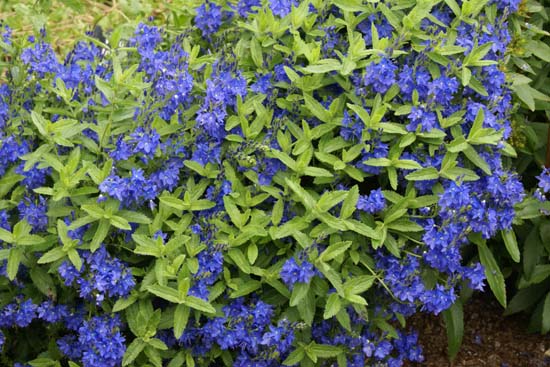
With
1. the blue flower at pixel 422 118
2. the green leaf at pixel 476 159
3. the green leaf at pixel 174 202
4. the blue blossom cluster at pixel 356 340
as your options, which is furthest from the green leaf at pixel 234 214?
the green leaf at pixel 476 159

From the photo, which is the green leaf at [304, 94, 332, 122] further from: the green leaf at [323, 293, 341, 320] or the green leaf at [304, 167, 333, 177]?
the green leaf at [323, 293, 341, 320]

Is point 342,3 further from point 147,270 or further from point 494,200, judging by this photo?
point 147,270

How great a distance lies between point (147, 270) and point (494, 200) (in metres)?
1.30

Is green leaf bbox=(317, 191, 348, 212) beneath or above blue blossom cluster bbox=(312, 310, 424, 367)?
above

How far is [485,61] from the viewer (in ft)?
10.0

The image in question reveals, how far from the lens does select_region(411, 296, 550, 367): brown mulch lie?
12.4ft

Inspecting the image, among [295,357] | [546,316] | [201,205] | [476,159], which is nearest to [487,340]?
[546,316]

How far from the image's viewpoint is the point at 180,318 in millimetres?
2770

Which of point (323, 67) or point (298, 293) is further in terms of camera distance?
point (323, 67)

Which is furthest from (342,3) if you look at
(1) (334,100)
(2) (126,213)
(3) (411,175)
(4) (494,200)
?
(2) (126,213)

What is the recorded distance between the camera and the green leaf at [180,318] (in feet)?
8.98

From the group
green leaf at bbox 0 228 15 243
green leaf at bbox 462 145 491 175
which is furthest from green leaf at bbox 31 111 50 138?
green leaf at bbox 462 145 491 175

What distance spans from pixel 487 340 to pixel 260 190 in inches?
61.8

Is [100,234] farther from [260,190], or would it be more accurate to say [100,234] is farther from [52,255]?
[260,190]
